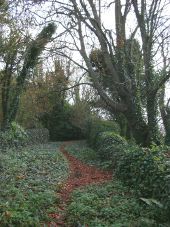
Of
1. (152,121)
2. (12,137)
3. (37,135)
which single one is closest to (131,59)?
(152,121)

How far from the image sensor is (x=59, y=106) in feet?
124

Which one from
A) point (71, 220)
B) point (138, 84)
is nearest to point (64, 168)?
point (138, 84)

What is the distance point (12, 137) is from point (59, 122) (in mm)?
16742

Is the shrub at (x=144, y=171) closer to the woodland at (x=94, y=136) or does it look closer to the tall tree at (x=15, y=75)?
the woodland at (x=94, y=136)

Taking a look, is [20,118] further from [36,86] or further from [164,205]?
[164,205]

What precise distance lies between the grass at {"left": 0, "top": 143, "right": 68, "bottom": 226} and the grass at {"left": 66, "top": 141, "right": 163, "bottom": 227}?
1.81ft

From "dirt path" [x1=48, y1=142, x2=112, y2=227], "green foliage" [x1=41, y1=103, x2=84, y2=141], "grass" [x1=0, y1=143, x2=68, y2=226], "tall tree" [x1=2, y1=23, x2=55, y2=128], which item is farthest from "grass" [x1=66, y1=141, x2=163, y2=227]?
"green foliage" [x1=41, y1=103, x2=84, y2=141]

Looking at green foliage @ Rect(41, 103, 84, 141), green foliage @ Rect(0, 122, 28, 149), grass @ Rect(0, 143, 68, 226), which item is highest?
green foliage @ Rect(41, 103, 84, 141)

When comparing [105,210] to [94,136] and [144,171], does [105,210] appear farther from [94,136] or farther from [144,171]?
[94,136]

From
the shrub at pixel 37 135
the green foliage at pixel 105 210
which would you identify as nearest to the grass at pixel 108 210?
the green foliage at pixel 105 210

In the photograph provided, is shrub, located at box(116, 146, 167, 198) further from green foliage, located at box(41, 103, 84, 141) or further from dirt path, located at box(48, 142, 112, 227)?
green foliage, located at box(41, 103, 84, 141)

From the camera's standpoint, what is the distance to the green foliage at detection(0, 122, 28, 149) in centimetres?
1914

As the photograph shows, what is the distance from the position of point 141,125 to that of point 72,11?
18.4 ft

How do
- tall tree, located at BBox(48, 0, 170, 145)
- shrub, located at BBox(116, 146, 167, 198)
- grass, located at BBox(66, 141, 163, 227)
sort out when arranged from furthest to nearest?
tall tree, located at BBox(48, 0, 170, 145) → shrub, located at BBox(116, 146, 167, 198) → grass, located at BBox(66, 141, 163, 227)
